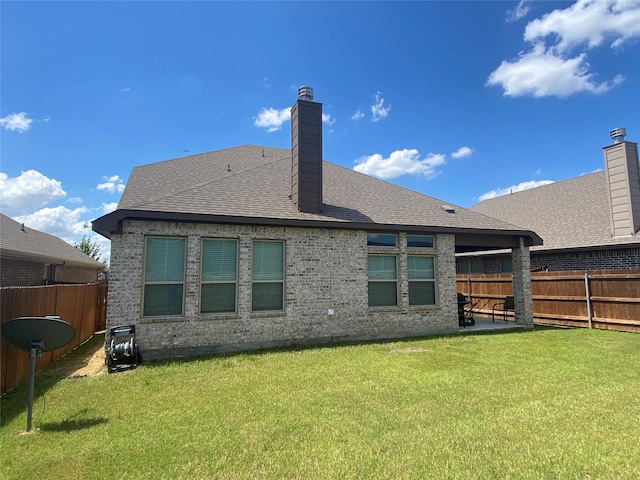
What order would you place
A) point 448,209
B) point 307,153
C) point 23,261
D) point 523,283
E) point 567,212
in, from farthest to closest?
point 567,212 < point 23,261 < point 448,209 < point 523,283 < point 307,153

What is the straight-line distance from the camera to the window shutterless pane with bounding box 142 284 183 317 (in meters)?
7.71

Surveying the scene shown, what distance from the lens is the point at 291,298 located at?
28.7 ft

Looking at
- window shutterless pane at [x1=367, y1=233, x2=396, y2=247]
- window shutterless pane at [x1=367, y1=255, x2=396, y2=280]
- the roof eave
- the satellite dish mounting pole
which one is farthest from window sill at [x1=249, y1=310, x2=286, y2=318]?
the satellite dish mounting pole

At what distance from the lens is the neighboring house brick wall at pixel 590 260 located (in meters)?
12.2

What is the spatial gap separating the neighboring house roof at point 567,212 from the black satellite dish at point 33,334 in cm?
1542

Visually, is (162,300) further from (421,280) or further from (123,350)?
(421,280)

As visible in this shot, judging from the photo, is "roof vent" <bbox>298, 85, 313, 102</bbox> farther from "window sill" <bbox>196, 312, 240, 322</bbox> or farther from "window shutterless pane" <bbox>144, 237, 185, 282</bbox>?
"window sill" <bbox>196, 312, 240, 322</bbox>

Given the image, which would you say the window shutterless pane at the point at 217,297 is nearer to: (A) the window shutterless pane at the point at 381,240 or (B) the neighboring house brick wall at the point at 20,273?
(A) the window shutterless pane at the point at 381,240

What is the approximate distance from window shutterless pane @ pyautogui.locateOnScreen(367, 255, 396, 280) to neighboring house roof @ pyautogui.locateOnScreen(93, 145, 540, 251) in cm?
92

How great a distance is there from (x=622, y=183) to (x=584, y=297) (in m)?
4.91

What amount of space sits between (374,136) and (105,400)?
15105mm

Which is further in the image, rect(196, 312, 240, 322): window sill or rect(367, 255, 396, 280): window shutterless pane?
rect(367, 255, 396, 280): window shutterless pane

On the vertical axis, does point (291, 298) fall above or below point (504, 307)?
above

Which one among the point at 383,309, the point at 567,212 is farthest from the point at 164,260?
the point at 567,212
